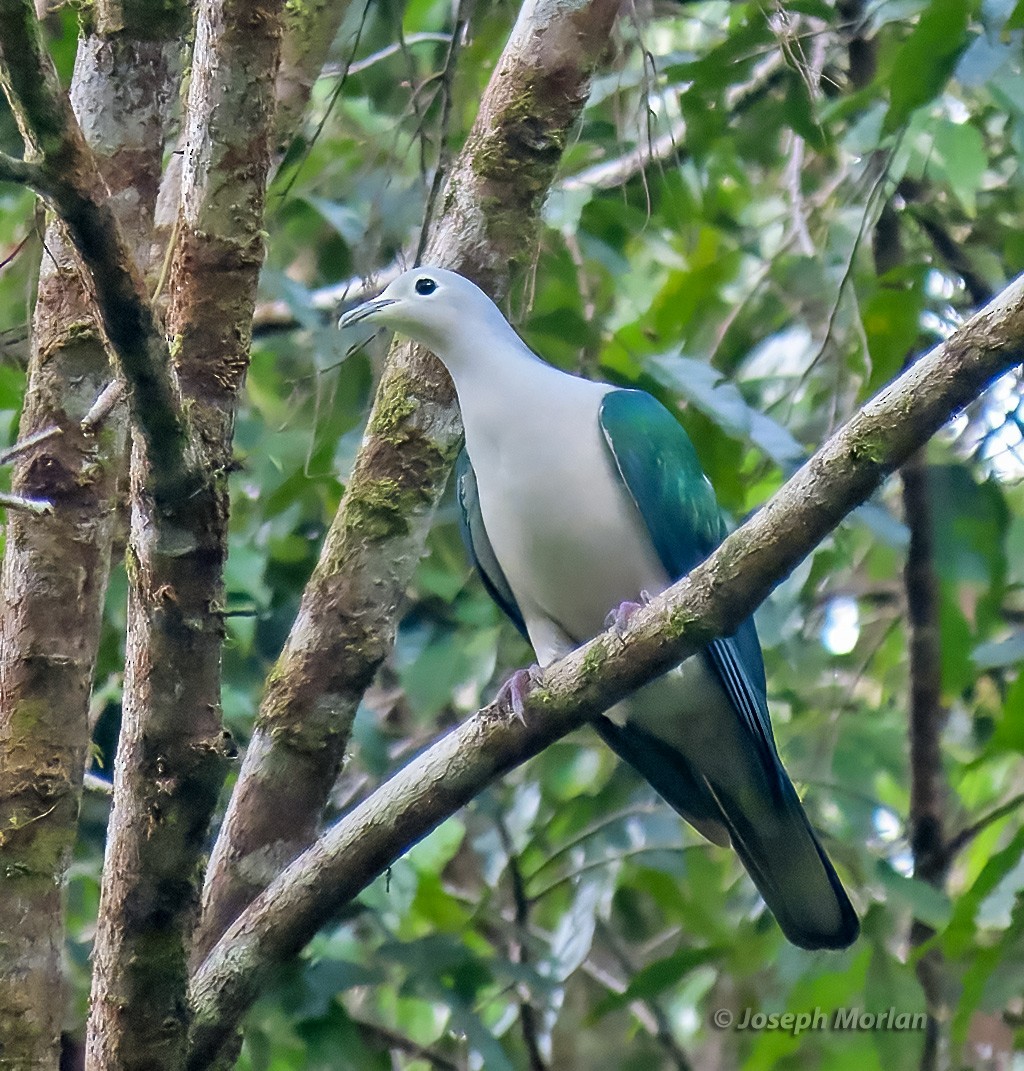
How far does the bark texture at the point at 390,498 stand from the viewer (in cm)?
279

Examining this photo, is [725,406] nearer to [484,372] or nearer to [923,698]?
[484,372]

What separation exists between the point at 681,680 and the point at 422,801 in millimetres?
1212

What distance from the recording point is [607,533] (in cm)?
334

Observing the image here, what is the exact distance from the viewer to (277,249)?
14.8 feet

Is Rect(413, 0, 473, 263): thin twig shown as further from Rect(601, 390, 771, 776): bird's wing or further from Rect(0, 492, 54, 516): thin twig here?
Rect(0, 492, 54, 516): thin twig

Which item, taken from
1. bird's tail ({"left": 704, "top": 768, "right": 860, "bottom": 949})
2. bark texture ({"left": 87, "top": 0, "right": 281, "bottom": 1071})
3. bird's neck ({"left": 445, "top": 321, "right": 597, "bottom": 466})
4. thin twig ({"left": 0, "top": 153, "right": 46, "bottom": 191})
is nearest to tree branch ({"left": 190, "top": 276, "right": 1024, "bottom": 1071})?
bark texture ({"left": 87, "top": 0, "right": 281, "bottom": 1071})

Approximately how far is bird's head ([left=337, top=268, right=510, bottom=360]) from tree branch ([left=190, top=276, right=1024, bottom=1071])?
43.1 inches

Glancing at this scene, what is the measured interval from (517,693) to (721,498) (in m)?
1.32

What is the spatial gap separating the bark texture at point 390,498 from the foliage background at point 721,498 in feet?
0.61

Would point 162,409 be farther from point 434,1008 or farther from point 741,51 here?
point 434,1008

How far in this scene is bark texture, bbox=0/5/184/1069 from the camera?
2318 mm

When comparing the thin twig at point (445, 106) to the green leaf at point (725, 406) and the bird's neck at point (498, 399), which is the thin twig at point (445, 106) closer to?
the bird's neck at point (498, 399)

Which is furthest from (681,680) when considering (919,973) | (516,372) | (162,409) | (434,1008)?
(434,1008)

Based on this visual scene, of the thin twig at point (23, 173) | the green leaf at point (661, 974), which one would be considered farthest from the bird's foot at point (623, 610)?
the thin twig at point (23, 173)
